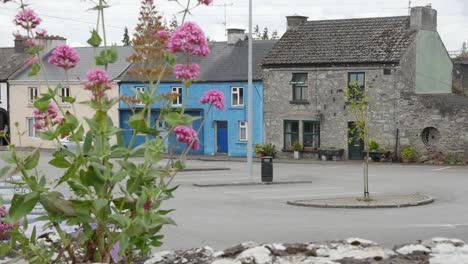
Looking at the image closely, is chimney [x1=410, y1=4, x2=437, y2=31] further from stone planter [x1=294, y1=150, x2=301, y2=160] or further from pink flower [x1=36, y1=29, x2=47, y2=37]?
pink flower [x1=36, y1=29, x2=47, y2=37]

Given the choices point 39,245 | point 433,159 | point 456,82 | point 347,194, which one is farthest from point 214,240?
point 456,82

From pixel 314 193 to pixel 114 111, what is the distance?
28904 mm

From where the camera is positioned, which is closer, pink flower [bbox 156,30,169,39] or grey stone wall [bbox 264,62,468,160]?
pink flower [bbox 156,30,169,39]

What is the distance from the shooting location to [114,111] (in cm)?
5369

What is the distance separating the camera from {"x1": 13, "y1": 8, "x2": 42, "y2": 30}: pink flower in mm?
6766

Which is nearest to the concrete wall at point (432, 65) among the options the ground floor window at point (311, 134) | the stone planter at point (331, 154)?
the stone planter at point (331, 154)

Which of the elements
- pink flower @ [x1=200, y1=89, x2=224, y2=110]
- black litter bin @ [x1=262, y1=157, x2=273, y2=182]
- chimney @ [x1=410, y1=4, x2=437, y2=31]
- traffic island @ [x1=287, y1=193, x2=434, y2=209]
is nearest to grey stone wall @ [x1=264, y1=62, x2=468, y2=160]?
chimney @ [x1=410, y1=4, x2=437, y2=31]

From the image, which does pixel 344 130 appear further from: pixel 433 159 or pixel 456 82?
pixel 456 82

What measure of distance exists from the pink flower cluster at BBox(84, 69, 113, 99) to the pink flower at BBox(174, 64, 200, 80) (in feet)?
1.85

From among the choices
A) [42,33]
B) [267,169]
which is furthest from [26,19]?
[267,169]

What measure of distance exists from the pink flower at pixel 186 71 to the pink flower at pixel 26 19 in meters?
1.25

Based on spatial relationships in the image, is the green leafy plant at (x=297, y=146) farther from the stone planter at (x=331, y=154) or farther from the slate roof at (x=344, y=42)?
the slate roof at (x=344, y=42)

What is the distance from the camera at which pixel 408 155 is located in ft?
139

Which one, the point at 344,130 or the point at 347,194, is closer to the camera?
the point at 347,194
